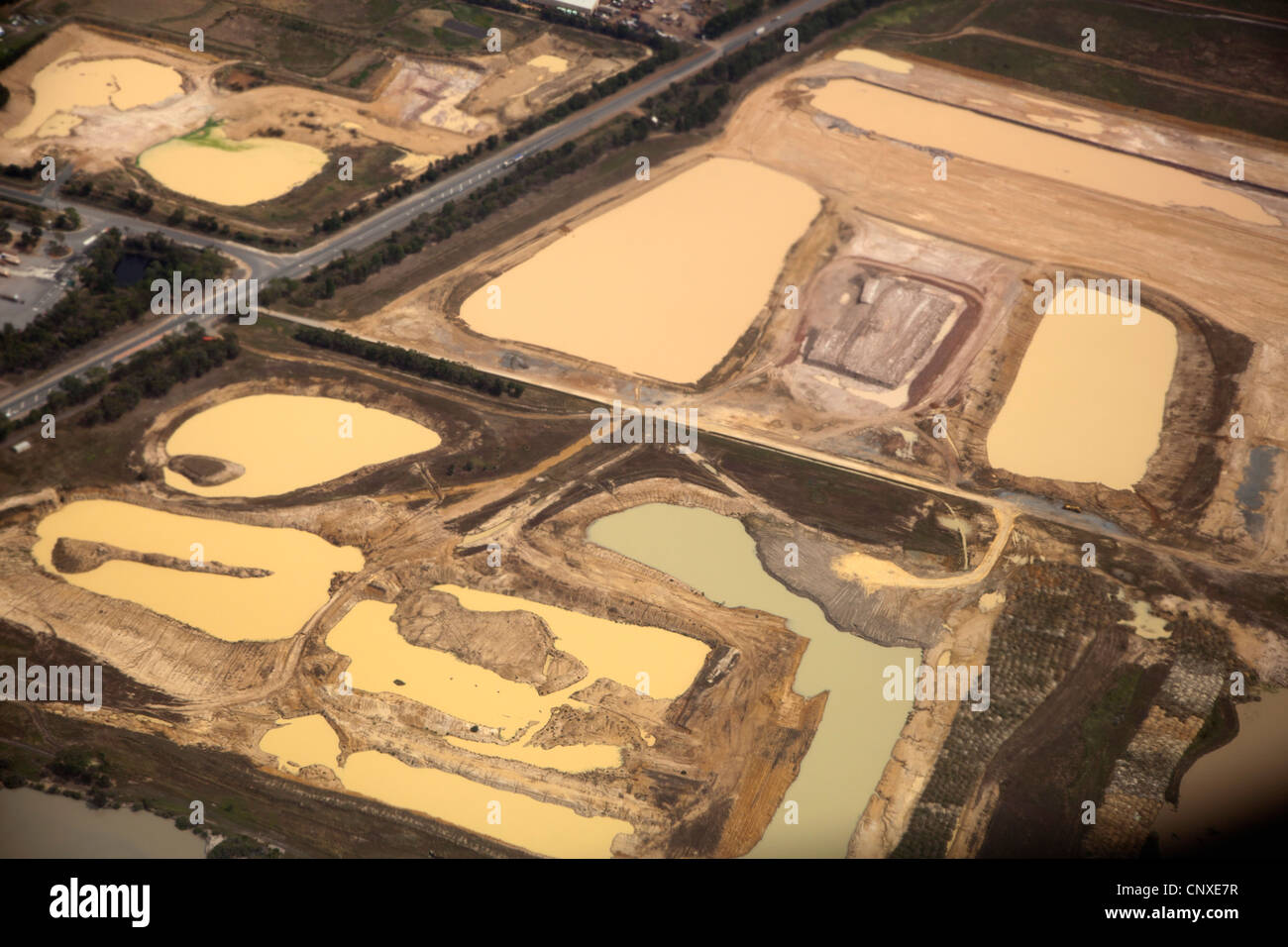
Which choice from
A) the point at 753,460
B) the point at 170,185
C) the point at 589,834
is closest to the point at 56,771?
the point at 589,834

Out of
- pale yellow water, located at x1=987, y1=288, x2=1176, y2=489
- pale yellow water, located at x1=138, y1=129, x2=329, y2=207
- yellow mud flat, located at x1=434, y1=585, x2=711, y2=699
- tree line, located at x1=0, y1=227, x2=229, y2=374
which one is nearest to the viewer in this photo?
yellow mud flat, located at x1=434, y1=585, x2=711, y2=699

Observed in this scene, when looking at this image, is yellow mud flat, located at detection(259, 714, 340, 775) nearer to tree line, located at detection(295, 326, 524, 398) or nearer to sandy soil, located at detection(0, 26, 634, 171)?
tree line, located at detection(295, 326, 524, 398)

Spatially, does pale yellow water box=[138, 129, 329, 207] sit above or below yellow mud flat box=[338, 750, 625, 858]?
above

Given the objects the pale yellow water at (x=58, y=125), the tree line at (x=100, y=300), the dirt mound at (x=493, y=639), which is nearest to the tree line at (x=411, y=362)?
the tree line at (x=100, y=300)

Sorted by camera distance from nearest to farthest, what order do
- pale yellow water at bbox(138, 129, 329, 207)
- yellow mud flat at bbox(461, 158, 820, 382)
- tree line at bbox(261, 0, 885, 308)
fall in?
yellow mud flat at bbox(461, 158, 820, 382)
tree line at bbox(261, 0, 885, 308)
pale yellow water at bbox(138, 129, 329, 207)

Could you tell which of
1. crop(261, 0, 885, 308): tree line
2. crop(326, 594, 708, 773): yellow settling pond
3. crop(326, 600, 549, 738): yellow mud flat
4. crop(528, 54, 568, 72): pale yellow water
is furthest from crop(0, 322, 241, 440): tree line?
crop(528, 54, 568, 72): pale yellow water
